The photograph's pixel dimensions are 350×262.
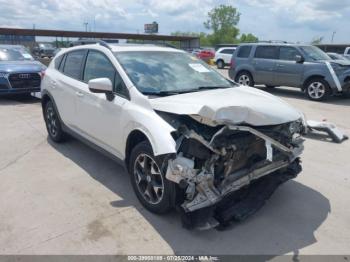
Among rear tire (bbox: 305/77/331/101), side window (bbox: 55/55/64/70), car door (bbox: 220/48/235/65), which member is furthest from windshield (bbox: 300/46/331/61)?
car door (bbox: 220/48/235/65)

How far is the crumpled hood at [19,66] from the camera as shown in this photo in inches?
390

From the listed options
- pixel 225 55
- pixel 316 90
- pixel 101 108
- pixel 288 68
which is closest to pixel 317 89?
pixel 316 90

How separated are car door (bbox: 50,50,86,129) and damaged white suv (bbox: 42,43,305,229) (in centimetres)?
14

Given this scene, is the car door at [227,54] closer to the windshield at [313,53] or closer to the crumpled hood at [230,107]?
the windshield at [313,53]

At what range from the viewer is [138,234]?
321cm

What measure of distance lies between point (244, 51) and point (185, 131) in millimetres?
10961

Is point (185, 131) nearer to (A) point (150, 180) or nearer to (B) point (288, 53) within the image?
(A) point (150, 180)

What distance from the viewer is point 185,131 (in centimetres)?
310

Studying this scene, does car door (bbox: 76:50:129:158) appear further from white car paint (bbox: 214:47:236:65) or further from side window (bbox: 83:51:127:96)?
white car paint (bbox: 214:47:236:65)

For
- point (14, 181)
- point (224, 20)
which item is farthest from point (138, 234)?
point (224, 20)

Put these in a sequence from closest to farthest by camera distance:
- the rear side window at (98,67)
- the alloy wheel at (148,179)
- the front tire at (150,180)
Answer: the front tire at (150,180) < the alloy wheel at (148,179) < the rear side window at (98,67)

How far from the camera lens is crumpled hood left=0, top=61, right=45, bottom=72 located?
9895 mm

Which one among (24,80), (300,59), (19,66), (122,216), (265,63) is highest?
(300,59)

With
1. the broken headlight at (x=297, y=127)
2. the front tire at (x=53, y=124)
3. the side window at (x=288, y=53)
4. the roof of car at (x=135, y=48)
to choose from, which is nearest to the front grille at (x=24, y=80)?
the front tire at (x=53, y=124)
